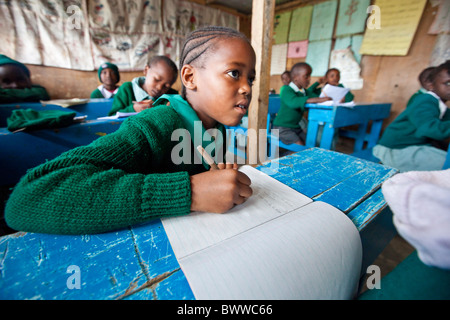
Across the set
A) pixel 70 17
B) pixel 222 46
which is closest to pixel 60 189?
pixel 222 46

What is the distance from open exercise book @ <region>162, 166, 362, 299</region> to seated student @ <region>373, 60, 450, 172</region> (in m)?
1.76

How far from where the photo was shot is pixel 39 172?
37 cm

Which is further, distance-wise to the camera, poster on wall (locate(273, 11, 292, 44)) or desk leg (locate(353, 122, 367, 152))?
poster on wall (locate(273, 11, 292, 44))

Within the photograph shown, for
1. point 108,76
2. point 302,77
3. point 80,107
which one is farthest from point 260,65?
point 108,76

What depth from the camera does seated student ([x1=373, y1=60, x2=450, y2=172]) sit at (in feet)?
4.99

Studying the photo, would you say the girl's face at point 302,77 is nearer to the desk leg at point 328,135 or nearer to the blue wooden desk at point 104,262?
the desk leg at point 328,135

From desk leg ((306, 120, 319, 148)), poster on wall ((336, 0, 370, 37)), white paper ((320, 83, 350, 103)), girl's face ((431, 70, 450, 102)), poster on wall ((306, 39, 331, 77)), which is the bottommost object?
desk leg ((306, 120, 319, 148))

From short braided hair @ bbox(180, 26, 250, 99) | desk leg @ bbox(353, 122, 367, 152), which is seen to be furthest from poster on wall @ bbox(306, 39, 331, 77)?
short braided hair @ bbox(180, 26, 250, 99)

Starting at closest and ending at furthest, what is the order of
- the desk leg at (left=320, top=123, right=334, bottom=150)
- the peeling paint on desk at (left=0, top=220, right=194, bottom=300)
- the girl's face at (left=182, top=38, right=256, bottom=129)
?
the peeling paint on desk at (left=0, top=220, right=194, bottom=300) < the girl's face at (left=182, top=38, right=256, bottom=129) < the desk leg at (left=320, top=123, right=334, bottom=150)

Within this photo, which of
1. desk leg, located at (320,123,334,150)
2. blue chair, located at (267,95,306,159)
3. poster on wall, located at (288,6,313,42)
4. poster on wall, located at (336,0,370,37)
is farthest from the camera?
poster on wall, located at (288,6,313,42)

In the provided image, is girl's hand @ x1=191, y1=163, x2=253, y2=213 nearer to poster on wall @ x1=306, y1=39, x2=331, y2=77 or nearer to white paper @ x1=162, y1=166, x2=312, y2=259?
white paper @ x1=162, y1=166, x2=312, y2=259

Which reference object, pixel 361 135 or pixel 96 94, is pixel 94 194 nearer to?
pixel 96 94

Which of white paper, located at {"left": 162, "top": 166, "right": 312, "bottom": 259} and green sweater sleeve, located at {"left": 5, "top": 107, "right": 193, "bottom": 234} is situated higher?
green sweater sleeve, located at {"left": 5, "top": 107, "right": 193, "bottom": 234}

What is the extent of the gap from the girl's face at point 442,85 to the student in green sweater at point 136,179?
194 cm
